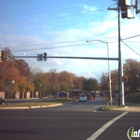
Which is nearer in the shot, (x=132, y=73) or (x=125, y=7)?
(x=125, y=7)

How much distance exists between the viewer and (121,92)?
104ft

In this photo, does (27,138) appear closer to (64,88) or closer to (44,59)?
(44,59)

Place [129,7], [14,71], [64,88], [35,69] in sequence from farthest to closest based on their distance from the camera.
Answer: [35,69] < [64,88] < [14,71] < [129,7]

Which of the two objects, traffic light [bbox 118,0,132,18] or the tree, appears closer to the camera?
traffic light [bbox 118,0,132,18]

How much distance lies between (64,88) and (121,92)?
84.1 meters

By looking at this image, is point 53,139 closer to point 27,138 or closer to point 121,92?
point 27,138

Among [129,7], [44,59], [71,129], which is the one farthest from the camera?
[44,59]

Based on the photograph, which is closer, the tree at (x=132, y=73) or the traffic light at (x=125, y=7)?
the traffic light at (x=125, y=7)

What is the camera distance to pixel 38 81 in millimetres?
104250

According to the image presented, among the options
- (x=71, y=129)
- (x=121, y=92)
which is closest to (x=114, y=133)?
(x=71, y=129)

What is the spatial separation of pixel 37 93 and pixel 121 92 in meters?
77.5

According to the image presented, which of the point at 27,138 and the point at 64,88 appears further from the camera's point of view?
the point at 64,88

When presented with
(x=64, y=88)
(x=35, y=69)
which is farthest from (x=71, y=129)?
(x=35, y=69)

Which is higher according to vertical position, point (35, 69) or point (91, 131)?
point (35, 69)
